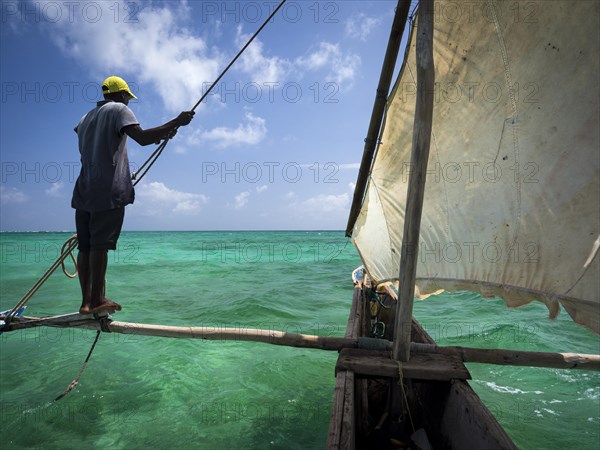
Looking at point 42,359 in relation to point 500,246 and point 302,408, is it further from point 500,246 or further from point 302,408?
point 500,246

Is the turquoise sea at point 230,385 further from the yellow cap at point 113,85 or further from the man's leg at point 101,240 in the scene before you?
the yellow cap at point 113,85

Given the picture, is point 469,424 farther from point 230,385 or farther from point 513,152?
point 230,385

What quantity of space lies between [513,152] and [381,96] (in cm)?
157

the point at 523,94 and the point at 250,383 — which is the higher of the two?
the point at 523,94

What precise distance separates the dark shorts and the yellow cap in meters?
1.21

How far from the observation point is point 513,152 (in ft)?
10.2

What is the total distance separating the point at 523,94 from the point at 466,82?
582mm

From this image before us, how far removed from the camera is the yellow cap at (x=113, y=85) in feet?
11.2

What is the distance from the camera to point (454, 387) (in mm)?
2746

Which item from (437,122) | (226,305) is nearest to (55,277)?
(226,305)

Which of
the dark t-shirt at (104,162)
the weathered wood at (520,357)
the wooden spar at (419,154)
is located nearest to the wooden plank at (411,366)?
the weathered wood at (520,357)

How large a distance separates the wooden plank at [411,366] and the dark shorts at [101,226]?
96.1 inches

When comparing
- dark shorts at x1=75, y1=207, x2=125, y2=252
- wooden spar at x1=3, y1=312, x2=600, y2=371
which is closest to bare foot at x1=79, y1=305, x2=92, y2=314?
wooden spar at x1=3, y1=312, x2=600, y2=371

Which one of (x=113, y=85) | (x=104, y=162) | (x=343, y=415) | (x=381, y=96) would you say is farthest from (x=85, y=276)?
(x=381, y=96)
